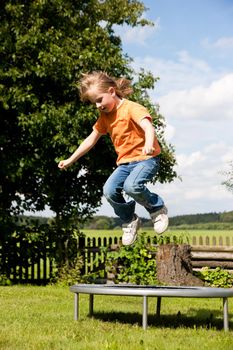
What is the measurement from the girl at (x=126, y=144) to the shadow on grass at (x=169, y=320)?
1.67 metres

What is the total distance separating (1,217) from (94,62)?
4071mm

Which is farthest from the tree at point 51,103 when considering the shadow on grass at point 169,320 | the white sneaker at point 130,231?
the white sneaker at point 130,231

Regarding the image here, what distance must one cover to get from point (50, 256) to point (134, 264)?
2.29m

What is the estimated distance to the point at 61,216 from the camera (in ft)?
49.9

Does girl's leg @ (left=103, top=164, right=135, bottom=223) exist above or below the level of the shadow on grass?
above

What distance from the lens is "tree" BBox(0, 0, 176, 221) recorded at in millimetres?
13961

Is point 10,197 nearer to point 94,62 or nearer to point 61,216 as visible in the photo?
point 61,216

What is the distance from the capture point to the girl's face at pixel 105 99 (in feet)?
19.8

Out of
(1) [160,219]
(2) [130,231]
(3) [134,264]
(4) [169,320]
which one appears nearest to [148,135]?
(1) [160,219]

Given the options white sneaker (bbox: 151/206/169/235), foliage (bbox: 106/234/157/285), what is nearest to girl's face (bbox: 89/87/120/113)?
white sneaker (bbox: 151/206/169/235)

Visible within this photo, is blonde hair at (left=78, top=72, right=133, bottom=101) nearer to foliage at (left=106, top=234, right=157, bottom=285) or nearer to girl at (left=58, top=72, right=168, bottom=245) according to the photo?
girl at (left=58, top=72, right=168, bottom=245)

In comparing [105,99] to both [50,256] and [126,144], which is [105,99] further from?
[50,256]

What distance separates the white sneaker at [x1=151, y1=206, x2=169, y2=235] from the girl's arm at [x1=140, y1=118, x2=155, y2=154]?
907mm

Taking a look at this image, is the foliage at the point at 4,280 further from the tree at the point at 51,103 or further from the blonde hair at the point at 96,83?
the blonde hair at the point at 96,83
